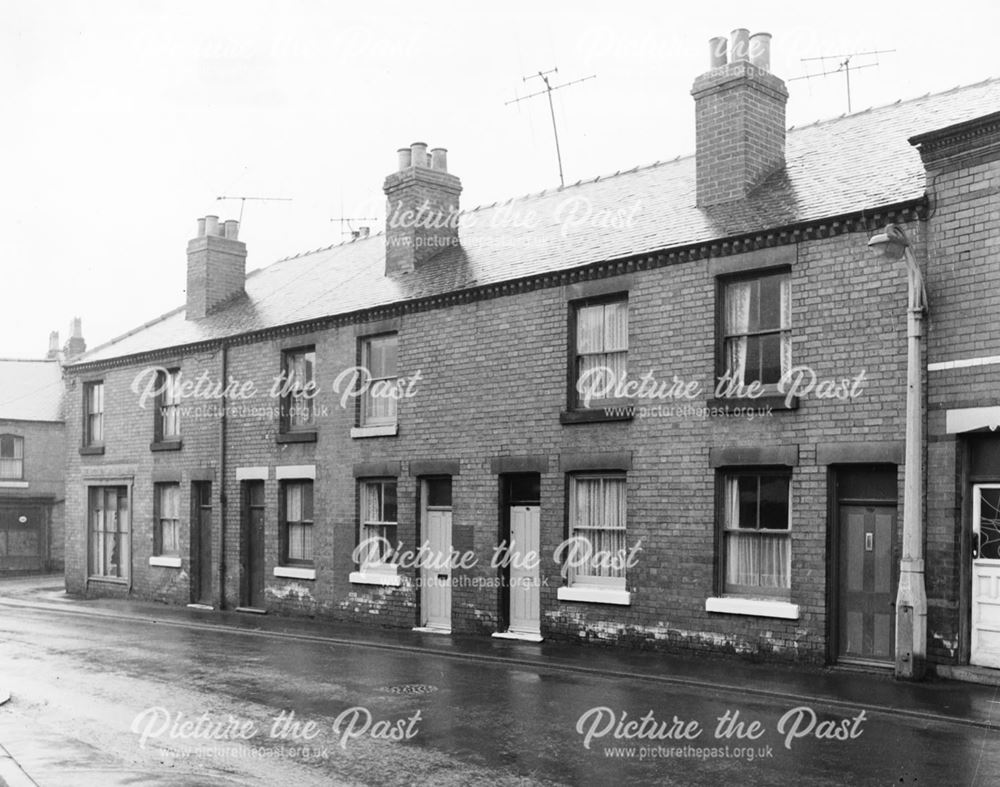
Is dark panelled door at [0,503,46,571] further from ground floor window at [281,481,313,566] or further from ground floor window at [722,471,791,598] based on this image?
ground floor window at [722,471,791,598]

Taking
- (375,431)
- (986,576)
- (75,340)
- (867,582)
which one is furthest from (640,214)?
(75,340)

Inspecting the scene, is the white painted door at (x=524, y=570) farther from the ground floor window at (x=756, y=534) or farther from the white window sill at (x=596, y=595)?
the ground floor window at (x=756, y=534)

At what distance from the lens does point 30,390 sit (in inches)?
1695

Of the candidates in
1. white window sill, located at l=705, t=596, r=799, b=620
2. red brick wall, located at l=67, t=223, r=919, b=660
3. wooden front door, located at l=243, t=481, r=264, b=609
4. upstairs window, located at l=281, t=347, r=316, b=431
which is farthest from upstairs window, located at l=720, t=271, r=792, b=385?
wooden front door, located at l=243, t=481, r=264, b=609

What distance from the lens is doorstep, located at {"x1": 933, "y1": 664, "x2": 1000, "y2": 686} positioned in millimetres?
12391

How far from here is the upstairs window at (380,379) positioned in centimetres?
2073

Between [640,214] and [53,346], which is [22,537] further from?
[640,214]

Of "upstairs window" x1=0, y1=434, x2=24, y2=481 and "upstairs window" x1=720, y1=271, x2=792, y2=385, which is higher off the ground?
"upstairs window" x1=720, y1=271, x2=792, y2=385

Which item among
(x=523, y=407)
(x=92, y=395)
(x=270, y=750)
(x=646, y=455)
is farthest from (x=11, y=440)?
(x=270, y=750)

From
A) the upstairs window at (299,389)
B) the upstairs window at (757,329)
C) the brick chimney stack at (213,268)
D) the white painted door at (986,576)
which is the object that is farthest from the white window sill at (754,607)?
the brick chimney stack at (213,268)

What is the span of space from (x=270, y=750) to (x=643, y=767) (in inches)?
135

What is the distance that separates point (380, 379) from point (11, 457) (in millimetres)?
25642

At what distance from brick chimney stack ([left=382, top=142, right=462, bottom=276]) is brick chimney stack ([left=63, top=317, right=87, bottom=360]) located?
2750cm

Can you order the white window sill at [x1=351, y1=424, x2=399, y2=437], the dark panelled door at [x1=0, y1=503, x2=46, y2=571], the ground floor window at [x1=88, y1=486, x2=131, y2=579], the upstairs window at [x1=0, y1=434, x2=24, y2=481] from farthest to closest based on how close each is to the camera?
the upstairs window at [x1=0, y1=434, x2=24, y2=481]
the dark panelled door at [x1=0, y1=503, x2=46, y2=571]
the ground floor window at [x1=88, y1=486, x2=131, y2=579]
the white window sill at [x1=351, y1=424, x2=399, y2=437]
